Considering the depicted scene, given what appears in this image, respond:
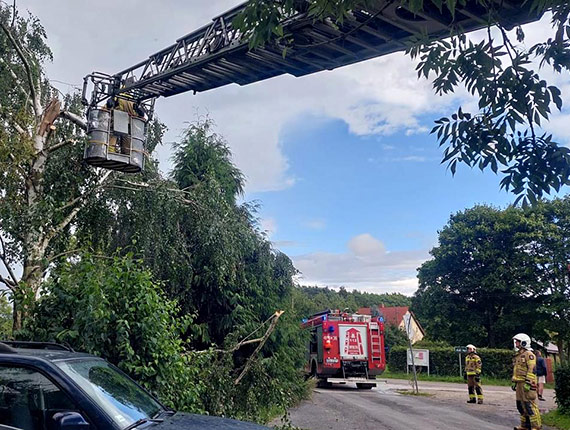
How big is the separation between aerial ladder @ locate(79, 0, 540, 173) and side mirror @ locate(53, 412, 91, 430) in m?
3.30

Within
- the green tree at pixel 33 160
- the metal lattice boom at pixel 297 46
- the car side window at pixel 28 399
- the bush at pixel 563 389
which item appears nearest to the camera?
the car side window at pixel 28 399

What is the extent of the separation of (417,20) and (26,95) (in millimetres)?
8690

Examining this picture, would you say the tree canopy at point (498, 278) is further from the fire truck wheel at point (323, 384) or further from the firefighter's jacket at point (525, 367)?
the firefighter's jacket at point (525, 367)

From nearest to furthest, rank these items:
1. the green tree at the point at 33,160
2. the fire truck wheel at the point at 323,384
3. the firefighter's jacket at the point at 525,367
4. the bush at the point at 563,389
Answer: the green tree at the point at 33,160 → the firefighter's jacket at the point at 525,367 → the bush at the point at 563,389 → the fire truck wheel at the point at 323,384

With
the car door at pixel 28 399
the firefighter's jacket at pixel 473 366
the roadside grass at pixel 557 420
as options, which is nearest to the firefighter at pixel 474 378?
the firefighter's jacket at pixel 473 366

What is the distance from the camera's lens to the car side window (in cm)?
348

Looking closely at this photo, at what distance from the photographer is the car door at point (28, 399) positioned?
11.4 feet

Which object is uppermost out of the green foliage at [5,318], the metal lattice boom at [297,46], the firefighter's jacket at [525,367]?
the metal lattice boom at [297,46]

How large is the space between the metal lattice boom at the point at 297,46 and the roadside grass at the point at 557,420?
8.47m

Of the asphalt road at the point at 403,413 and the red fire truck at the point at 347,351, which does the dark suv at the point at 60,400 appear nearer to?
the asphalt road at the point at 403,413

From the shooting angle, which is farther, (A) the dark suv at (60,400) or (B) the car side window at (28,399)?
(B) the car side window at (28,399)

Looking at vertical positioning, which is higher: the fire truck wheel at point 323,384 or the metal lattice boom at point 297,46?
the metal lattice boom at point 297,46

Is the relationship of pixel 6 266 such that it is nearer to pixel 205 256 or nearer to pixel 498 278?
pixel 205 256

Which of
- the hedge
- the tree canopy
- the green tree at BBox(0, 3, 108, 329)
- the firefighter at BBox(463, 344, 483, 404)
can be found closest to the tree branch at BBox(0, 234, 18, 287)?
the green tree at BBox(0, 3, 108, 329)
